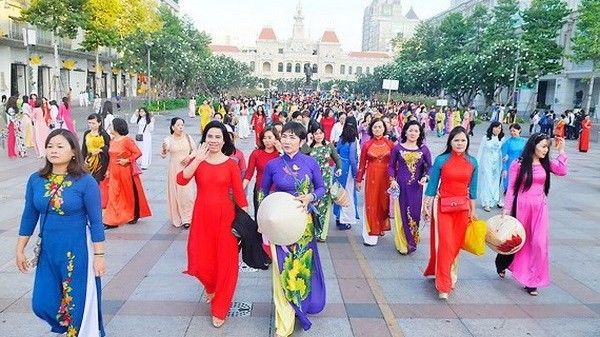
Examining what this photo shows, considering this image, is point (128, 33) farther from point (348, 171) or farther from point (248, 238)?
point (248, 238)

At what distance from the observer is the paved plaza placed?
4.30 m

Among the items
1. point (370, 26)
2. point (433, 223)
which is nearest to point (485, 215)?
point (433, 223)

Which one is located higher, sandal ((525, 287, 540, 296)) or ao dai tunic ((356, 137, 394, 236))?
ao dai tunic ((356, 137, 394, 236))

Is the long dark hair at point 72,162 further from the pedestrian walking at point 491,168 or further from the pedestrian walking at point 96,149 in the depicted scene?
the pedestrian walking at point 491,168

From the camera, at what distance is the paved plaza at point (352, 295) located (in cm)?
430

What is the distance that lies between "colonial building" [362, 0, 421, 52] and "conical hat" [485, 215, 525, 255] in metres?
138

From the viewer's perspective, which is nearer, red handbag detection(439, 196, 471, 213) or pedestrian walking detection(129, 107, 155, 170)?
red handbag detection(439, 196, 471, 213)

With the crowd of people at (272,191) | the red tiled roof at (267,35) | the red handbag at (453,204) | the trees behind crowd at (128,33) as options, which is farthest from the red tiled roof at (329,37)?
the red handbag at (453,204)

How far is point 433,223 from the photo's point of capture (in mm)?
5188

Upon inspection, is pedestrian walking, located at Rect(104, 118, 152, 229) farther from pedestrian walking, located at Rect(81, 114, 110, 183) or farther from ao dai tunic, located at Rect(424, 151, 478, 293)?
ao dai tunic, located at Rect(424, 151, 478, 293)

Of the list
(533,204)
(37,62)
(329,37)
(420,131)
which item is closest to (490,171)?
(420,131)

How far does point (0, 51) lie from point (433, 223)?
32.8 m

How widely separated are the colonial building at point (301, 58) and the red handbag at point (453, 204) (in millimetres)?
117157

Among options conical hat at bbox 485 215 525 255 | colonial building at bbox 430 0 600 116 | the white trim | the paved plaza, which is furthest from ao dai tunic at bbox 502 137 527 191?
colonial building at bbox 430 0 600 116
